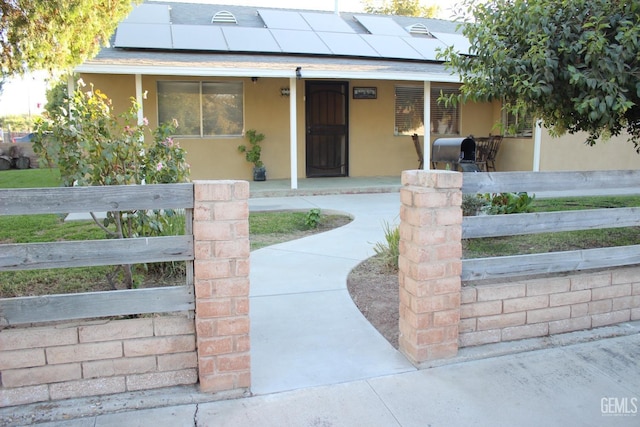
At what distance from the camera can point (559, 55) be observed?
3.84 metres

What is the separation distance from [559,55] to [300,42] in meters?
9.28

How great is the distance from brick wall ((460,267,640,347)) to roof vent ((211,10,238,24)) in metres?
11.8

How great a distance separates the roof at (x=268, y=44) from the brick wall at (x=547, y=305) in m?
7.63

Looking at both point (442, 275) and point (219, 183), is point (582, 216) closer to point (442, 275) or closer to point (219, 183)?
point (442, 275)

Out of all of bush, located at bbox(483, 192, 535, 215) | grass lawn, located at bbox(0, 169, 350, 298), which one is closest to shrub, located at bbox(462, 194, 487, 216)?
bush, located at bbox(483, 192, 535, 215)

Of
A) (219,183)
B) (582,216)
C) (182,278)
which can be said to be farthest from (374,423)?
(182,278)

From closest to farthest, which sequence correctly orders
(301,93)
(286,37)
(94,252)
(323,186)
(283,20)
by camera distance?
(94,252) → (323,186) → (286,37) → (301,93) → (283,20)

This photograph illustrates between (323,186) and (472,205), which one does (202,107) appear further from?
(472,205)

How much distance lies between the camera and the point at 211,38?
1183cm

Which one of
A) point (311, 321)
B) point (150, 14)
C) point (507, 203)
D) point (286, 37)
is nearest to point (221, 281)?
point (311, 321)

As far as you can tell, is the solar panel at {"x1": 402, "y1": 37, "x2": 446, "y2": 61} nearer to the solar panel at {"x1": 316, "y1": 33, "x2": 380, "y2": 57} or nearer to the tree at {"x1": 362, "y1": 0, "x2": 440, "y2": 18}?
the solar panel at {"x1": 316, "y1": 33, "x2": 380, "y2": 57}

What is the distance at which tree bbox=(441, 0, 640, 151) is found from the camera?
3553mm

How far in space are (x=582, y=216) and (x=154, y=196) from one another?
2.92 metres

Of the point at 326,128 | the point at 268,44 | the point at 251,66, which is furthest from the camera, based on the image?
the point at 326,128
